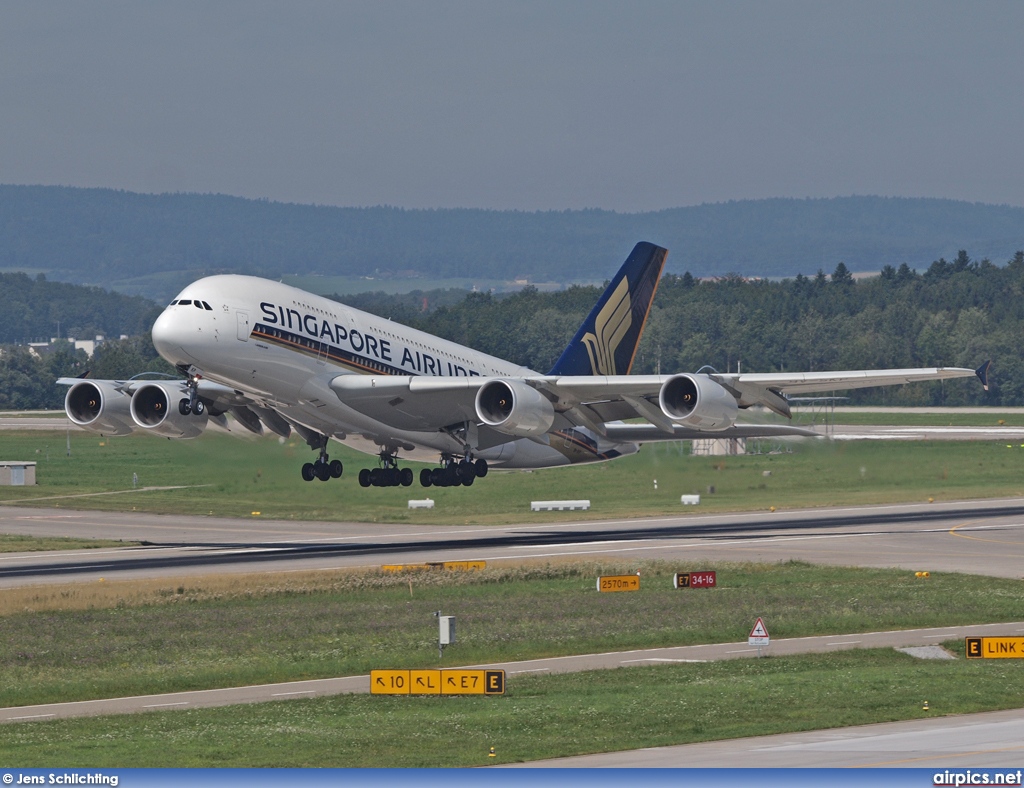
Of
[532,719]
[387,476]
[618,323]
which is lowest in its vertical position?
[532,719]

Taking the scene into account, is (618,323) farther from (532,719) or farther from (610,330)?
(532,719)

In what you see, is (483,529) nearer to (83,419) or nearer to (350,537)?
(350,537)

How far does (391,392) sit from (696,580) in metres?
12.9

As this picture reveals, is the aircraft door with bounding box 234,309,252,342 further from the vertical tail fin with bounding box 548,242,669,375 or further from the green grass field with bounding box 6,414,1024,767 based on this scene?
the vertical tail fin with bounding box 548,242,669,375

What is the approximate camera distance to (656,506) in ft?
293

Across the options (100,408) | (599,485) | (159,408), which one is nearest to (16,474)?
(599,485)

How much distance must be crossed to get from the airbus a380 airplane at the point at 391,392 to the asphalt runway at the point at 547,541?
4.29 m

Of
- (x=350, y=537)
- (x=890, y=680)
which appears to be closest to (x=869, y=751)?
(x=890, y=680)

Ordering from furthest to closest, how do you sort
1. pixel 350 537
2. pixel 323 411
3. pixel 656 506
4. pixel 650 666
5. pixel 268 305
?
pixel 656 506
pixel 350 537
pixel 323 411
pixel 268 305
pixel 650 666

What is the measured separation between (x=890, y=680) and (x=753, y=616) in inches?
453

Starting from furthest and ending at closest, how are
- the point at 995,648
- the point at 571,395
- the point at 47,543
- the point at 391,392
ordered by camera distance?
the point at 47,543, the point at 571,395, the point at 391,392, the point at 995,648

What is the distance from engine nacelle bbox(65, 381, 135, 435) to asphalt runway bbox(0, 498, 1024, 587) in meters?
5.47

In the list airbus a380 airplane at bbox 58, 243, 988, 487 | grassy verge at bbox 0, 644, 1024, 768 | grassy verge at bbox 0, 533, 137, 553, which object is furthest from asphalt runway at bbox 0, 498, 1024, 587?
grassy verge at bbox 0, 644, 1024, 768

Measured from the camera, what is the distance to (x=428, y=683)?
3128 cm
